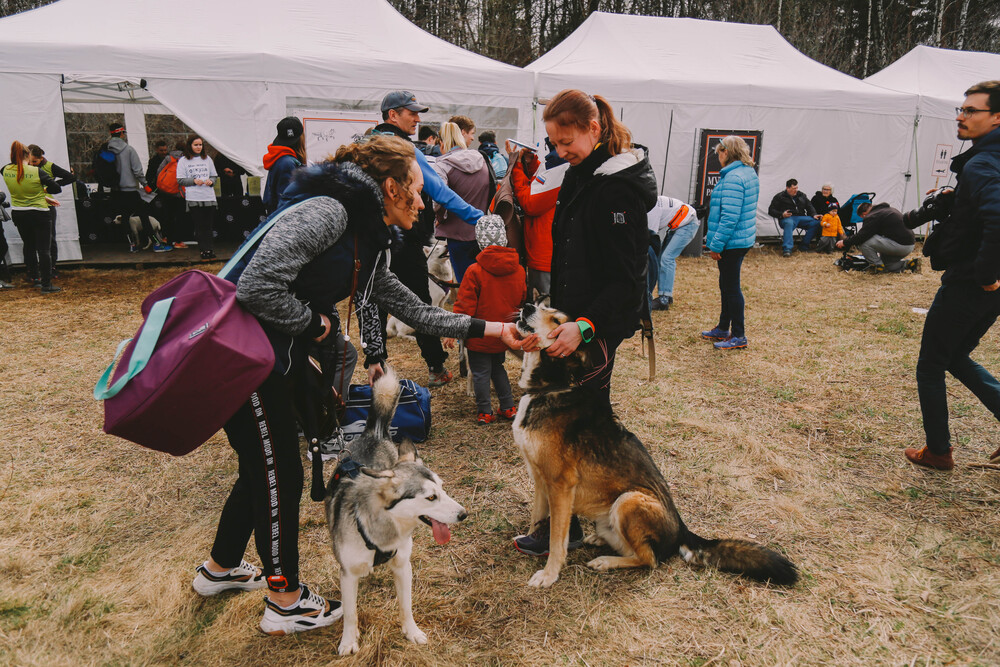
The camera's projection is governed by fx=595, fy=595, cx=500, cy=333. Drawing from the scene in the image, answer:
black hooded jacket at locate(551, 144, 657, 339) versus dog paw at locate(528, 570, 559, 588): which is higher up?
black hooded jacket at locate(551, 144, 657, 339)

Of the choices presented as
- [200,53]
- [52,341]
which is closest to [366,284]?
[52,341]

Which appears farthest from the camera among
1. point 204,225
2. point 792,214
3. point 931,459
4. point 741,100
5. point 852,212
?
point 852,212

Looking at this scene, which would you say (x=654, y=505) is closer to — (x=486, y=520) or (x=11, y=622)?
(x=486, y=520)

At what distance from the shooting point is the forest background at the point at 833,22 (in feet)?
72.8

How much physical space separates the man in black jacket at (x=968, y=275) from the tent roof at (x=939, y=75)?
11.8m

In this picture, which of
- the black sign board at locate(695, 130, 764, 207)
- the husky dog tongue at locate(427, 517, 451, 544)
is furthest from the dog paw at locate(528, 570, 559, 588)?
the black sign board at locate(695, 130, 764, 207)

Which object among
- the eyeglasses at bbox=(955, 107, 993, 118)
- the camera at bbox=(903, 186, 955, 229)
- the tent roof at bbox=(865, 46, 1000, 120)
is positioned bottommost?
the camera at bbox=(903, 186, 955, 229)

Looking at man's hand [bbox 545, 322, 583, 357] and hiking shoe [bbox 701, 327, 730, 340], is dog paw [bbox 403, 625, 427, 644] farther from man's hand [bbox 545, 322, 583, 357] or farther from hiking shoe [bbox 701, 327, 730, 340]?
hiking shoe [bbox 701, 327, 730, 340]

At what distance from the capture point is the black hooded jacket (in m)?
2.35

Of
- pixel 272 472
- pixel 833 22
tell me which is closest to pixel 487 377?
pixel 272 472

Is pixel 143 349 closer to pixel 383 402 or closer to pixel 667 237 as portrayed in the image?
pixel 383 402

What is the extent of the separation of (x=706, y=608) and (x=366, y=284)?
1933mm

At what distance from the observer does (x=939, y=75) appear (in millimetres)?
13602

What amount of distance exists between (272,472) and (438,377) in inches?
123
